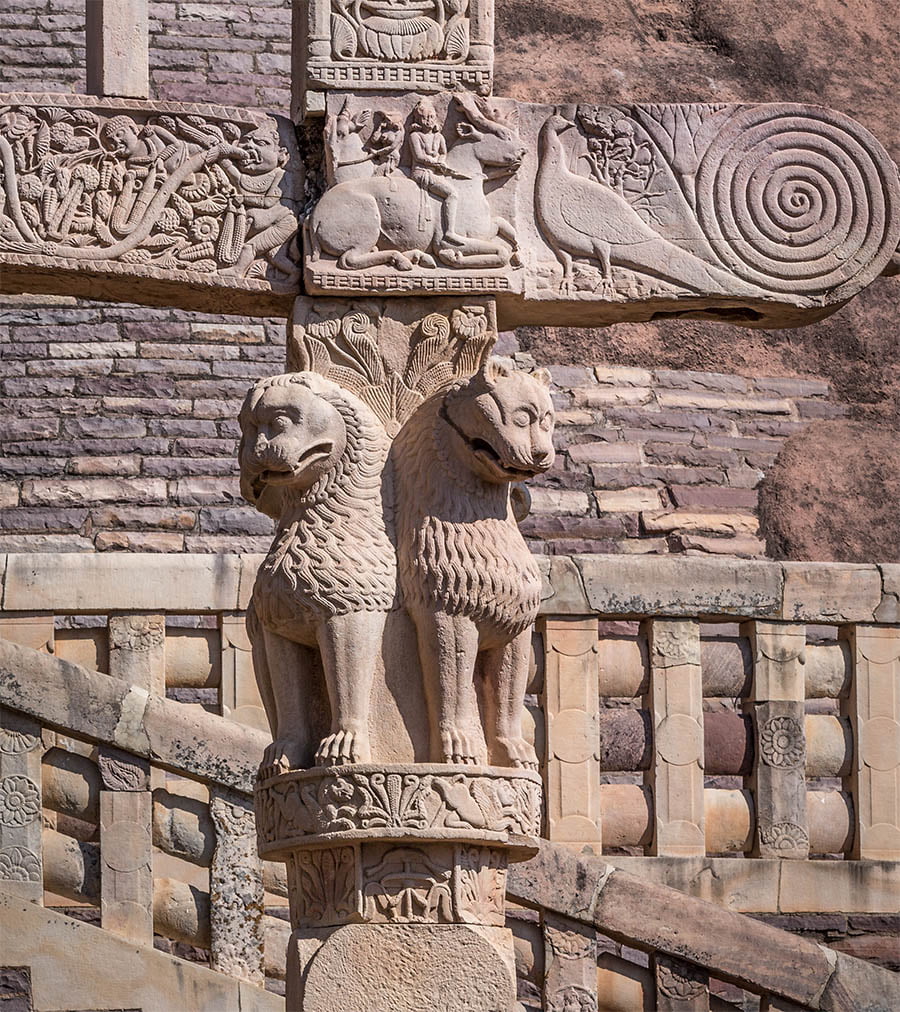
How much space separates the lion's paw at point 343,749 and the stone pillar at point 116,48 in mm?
1888

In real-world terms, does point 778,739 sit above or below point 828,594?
below

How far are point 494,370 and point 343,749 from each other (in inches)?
41.4

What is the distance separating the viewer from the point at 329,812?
6137 millimetres

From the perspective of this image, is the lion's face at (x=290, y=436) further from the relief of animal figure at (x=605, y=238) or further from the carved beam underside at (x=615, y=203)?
the relief of animal figure at (x=605, y=238)

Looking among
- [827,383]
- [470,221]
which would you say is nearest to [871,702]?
[470,221]

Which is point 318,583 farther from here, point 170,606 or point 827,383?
point 827,383

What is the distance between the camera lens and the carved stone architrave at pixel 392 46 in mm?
6617

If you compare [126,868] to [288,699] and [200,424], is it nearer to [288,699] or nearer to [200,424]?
[288,699]

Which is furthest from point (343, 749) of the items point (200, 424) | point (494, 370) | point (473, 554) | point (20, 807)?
point (200, 424)

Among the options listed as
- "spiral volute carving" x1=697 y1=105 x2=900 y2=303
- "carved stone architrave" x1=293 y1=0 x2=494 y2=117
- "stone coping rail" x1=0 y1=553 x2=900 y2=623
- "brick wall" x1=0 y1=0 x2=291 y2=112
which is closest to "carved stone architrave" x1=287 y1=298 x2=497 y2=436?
"carved stone architrave" x1=293 y1=0 x2=494 y2=117

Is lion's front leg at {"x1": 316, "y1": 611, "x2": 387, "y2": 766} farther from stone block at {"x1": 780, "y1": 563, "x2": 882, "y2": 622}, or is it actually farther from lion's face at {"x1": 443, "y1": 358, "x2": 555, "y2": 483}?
stone block at {"x1": 780, "y1": 563, "x2": 882, "y2": 622}

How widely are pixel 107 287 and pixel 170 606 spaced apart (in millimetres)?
1907

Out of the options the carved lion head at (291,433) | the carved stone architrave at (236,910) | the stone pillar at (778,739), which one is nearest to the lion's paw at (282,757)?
the carved lion head at (291,433)

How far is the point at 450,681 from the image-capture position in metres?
6.22
